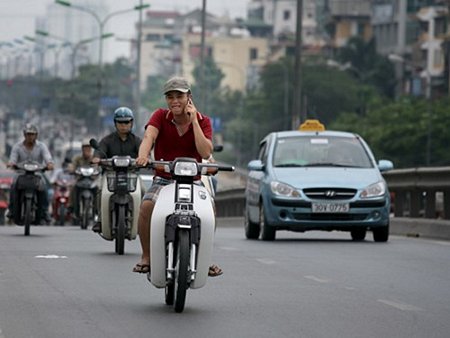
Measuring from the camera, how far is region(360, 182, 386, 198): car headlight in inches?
946

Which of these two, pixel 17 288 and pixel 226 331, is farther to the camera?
pixel 17 288

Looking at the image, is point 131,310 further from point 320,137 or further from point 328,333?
point 320,137

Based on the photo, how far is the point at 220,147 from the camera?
15945mm

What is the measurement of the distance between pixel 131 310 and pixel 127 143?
833 centimetres

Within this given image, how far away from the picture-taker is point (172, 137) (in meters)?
13.8

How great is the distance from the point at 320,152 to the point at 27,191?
3956 millimetres

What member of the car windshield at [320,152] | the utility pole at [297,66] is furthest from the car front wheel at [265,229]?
the utility pole at [297,66]

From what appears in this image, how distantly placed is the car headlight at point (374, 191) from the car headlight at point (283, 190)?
858 mm

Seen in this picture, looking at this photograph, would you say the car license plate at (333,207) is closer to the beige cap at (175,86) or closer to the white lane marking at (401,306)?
the white lane marking at (401,306)

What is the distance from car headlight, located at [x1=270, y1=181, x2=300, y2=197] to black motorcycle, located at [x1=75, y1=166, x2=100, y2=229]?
23.5 ft

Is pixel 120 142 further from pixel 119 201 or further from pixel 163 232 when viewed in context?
pixel 163 232

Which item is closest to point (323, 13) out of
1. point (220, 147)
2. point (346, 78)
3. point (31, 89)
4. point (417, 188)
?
point (31, 89)

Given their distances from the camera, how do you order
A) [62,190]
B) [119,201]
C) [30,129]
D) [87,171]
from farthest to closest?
[62,190] → [87,171] → [30,129] → [119,201]

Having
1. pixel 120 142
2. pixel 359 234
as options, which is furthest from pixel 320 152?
pixel 120 142
